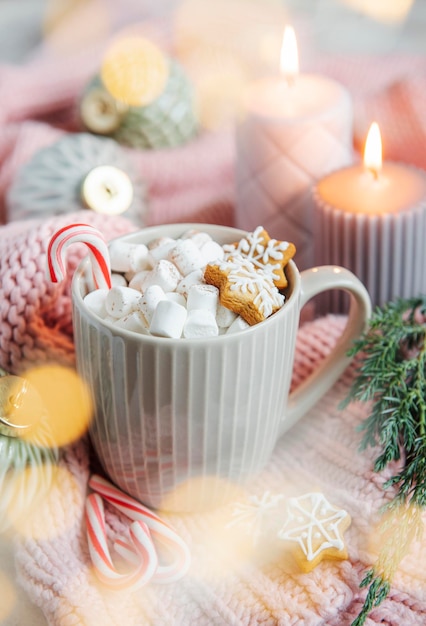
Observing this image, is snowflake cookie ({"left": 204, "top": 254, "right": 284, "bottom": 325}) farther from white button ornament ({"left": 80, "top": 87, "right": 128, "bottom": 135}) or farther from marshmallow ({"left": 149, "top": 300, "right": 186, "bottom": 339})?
white button ornament ({"left": 80, "top": 87, "right": 128, "bottom": 135})

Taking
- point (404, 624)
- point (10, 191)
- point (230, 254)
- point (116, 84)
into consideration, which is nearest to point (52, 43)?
point (116, 84)

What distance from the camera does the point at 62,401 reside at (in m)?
0.66

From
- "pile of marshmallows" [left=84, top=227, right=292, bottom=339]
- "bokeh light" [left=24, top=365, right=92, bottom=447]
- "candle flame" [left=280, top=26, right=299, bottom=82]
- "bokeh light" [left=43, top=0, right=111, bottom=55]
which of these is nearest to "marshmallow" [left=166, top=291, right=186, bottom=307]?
"pile of marshmallows" [left=84, top=227, right=292, bottom=339]

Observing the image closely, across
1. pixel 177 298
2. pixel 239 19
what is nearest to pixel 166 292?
pixel 177 298

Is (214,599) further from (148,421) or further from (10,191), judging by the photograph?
(10,191)

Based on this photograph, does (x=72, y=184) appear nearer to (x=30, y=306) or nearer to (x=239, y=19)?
(x=30, y=306)

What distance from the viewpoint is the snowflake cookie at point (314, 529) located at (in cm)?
57

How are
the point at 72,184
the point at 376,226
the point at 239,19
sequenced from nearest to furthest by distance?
the point at 376,226, the point at 72,184, the point at 239,19

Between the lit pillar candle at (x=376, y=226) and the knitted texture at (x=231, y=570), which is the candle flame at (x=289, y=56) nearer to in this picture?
the lit pillar candle at (x=376, y=226)

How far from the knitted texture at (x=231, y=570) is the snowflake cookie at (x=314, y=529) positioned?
0.01 m

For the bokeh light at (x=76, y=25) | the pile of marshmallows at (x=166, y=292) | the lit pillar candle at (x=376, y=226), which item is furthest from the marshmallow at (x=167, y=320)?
the bokeh light at (x=76, y=25)

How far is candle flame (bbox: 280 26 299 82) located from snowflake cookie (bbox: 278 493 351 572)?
0.53 meters

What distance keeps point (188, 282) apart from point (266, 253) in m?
0.07

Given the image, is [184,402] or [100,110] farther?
[100,110]
